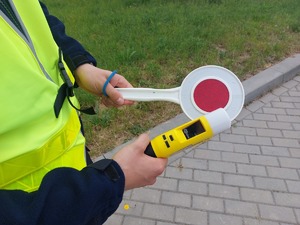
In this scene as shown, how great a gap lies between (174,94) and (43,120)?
0.43 m

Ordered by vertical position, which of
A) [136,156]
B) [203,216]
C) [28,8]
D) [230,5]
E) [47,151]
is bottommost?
[230,5]

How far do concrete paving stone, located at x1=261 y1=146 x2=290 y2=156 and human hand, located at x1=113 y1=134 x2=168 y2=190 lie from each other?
6.83 feet

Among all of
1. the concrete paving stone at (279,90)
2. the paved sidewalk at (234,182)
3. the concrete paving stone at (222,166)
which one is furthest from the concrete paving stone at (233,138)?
the concrete paving stone at (279,90)

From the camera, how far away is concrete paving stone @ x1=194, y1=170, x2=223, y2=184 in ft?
8.16

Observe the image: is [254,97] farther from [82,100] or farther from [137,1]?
[137,1]

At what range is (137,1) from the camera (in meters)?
5.92

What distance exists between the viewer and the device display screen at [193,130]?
2.82ft

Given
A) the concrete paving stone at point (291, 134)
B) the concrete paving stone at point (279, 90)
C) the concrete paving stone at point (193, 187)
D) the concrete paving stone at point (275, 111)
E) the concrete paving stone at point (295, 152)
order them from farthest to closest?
1. the concrete paving stone at point (279, 90)
2. the concrete paving stone at point (275, 111)
3. the concrete paving stone at point (291, 134)
4. the concrete paving stone at point (295, 152)
5. the concrete paving stone at point (193, 187)

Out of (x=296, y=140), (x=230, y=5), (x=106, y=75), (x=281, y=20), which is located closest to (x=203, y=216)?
(x=296, y=140)

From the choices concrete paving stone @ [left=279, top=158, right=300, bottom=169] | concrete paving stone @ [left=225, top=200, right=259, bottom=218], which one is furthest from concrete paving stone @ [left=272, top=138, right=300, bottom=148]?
concrete paving stone @ [left=225, top=200, right=259, bottom=218]

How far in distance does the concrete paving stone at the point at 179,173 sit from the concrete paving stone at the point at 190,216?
12.8 inches

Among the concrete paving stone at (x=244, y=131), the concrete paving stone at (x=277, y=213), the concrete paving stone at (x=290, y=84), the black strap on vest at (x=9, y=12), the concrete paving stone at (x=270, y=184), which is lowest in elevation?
the concrete paving stone at (x=290, y=84)

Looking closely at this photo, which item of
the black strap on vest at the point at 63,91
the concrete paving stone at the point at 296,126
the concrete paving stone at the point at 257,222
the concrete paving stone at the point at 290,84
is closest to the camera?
the black strap on vest at the point at 63,91

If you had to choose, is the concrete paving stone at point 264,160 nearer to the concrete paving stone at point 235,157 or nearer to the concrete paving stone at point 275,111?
the concrete paving stone at point 235,157
